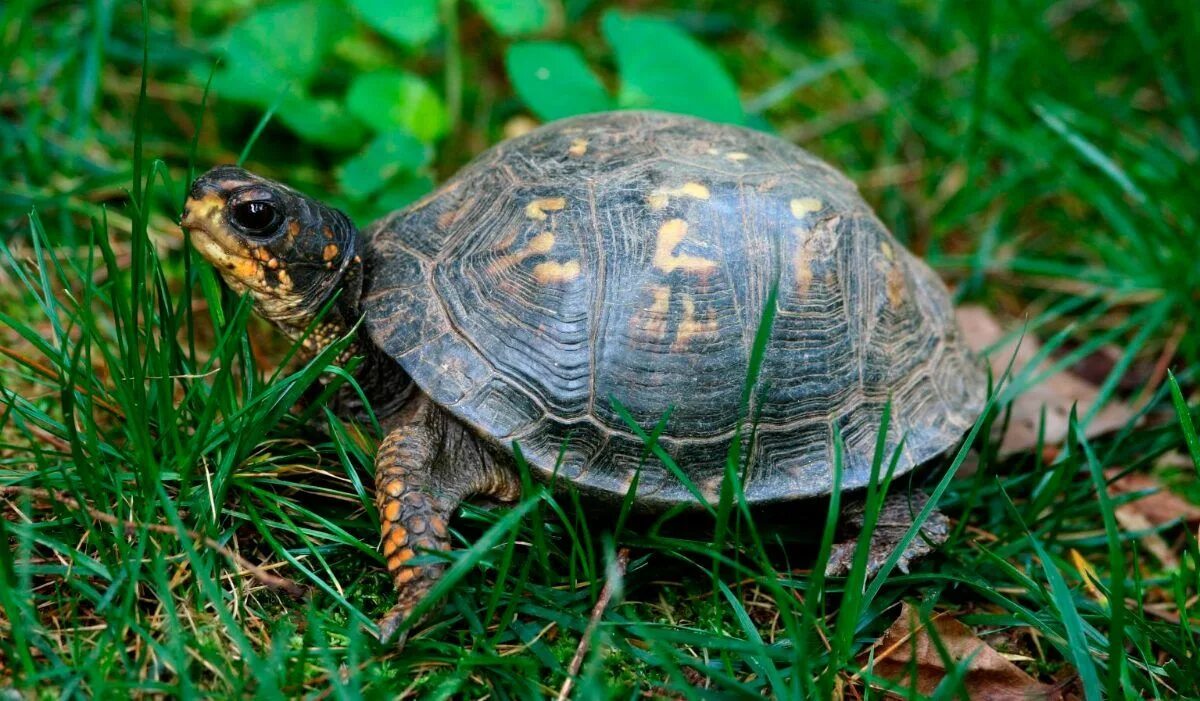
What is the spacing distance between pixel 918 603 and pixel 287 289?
216cm

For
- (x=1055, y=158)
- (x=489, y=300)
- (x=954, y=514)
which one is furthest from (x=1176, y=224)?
(x=489, y=300)

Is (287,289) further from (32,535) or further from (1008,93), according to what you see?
(1008,93)

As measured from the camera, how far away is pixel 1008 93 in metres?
4.88

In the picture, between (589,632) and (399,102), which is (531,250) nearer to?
(589,632)

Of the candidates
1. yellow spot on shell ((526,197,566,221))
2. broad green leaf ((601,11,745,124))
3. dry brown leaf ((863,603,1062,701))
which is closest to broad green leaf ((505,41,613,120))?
broad green leaf ((601,11,745,124))

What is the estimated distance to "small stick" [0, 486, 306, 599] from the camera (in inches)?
86.4

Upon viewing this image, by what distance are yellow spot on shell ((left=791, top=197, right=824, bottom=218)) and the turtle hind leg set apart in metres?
0.96

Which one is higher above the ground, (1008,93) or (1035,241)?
(1008,93)

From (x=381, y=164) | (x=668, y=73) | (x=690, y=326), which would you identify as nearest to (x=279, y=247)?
(x=381, y=164)

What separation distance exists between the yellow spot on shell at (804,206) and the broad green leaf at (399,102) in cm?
201

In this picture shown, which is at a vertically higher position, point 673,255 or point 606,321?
point 673,255

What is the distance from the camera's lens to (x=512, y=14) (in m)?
4.23

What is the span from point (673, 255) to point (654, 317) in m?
0.20

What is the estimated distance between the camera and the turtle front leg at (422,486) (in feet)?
7.80
